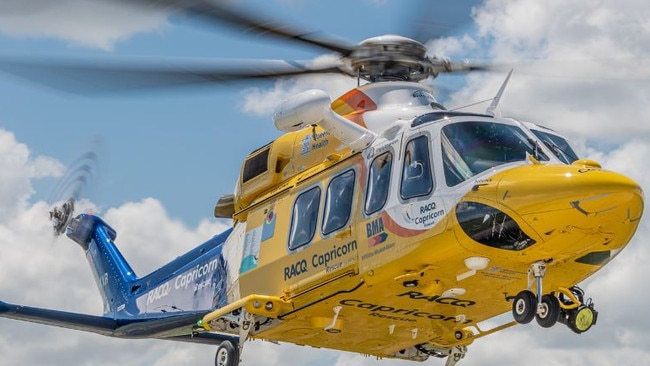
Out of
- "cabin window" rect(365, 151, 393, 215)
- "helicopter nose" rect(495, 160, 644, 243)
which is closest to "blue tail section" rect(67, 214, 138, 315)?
"cabin window" rect(365, 151, 393, 215)

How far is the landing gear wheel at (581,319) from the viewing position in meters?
17.8

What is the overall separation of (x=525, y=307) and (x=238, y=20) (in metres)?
5.63

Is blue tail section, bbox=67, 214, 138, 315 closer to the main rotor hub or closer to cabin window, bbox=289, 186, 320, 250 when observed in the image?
cabin window, bbox=289, 186, 320, 250

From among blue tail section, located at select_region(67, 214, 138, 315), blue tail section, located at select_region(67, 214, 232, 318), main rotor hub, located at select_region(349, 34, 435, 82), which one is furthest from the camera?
blue tail section, located at select_region(67, 214, 138, 315)

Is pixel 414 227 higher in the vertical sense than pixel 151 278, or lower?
lower

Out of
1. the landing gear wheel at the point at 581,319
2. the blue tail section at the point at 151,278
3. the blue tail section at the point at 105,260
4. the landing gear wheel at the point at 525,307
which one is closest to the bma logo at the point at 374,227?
the landing gear wheel at the point at 525,307

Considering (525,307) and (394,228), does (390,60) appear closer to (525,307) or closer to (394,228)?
(394,228)

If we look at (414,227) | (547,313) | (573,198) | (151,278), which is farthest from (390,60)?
(151,278)

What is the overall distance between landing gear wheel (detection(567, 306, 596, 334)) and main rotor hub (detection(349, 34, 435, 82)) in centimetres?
493

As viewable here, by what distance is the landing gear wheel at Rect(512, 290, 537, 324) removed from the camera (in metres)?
17.4

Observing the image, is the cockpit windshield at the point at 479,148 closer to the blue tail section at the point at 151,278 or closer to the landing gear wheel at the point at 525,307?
the landing gear wheel at the point at 525,307

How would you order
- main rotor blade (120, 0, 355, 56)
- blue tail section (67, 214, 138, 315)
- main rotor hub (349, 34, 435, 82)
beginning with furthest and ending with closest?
blue tail section (67, 214, 138, 315), main rotor hub (349, 34, 435, 82), main rotor blade (120, 0, 355, 56)

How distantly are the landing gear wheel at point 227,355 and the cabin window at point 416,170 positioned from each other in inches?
160

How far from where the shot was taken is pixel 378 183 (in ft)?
60.7
